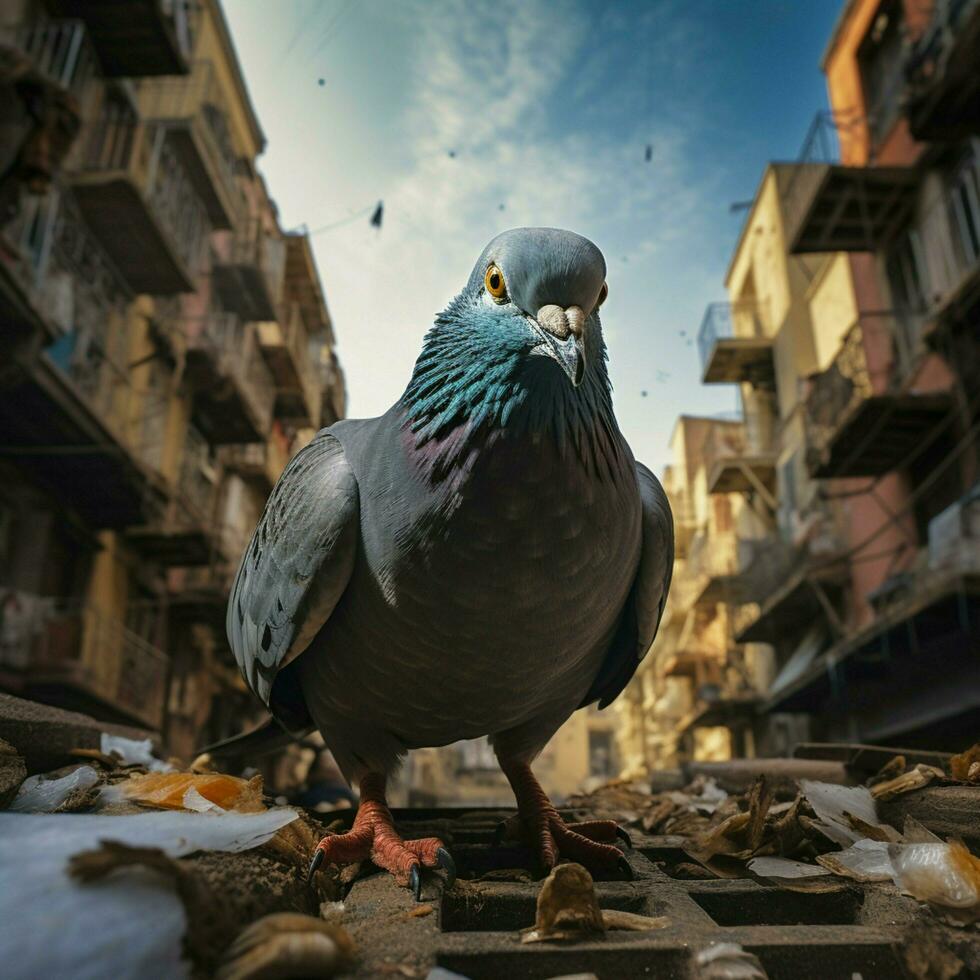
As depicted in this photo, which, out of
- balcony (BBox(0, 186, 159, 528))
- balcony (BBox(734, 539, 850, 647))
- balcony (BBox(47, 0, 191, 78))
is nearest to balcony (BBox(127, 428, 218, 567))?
balcony (BBox(0, 186, 159, 528))

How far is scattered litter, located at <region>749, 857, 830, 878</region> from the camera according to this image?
2.29 m

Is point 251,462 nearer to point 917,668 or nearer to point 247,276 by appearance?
point 247,276

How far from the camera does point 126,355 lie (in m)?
14.4

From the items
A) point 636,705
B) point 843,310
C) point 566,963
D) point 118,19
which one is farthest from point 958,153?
point 636,705

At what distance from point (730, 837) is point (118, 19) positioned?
13.2m

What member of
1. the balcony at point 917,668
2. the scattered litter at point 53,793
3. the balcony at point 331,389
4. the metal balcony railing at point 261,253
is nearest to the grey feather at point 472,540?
the scattered litter at point 53,793

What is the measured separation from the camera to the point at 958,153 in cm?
1167

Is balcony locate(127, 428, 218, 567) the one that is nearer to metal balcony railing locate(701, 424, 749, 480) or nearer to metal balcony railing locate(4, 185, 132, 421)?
metal balcony railing locate(4, 185, 132, 421)

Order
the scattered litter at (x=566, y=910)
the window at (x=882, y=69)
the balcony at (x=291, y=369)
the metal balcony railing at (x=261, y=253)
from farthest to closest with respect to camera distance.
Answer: the balcony at (x=291, y=369), the metal balcony railing at (x=261, y=253), the window at (x=882, y=69), the scattered litter at (x=566, y=910)

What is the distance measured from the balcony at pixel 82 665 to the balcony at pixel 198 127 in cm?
827

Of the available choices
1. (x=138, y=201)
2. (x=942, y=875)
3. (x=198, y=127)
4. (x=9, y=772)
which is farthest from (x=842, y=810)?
(x=198, y=127)

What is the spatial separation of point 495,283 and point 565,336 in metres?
0.36

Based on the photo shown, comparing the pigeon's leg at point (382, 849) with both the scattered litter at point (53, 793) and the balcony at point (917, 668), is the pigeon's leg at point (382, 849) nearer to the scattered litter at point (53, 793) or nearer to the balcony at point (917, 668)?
the scattered litter at point (53, 793)

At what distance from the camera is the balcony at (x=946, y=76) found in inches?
394
